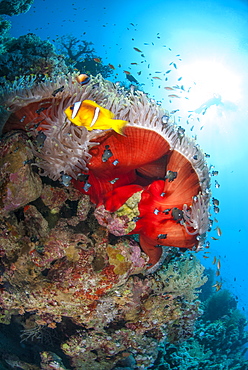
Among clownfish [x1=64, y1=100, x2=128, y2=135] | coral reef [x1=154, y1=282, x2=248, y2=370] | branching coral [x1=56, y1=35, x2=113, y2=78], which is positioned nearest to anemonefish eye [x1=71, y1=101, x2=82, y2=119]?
clownfish [x1=64, y1=100, x2=128, y2=135]

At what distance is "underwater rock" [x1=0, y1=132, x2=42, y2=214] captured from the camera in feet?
8.70

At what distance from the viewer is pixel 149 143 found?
2818mm

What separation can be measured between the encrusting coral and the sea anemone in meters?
0.01

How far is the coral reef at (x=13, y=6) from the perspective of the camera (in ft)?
36.1

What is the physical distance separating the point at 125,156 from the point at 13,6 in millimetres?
13482

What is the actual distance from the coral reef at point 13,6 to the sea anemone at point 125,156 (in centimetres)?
1238

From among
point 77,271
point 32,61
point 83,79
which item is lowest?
point 77,271

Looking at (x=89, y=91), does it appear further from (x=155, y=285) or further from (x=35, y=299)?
(x=155, y=285)

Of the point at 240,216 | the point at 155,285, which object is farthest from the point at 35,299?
the point at 240,216

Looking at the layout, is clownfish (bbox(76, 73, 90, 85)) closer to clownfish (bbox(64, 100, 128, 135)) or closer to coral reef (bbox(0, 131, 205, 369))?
clownfish (bbox(64, 100, 128, 135))

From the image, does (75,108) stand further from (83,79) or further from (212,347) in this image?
(212,347)

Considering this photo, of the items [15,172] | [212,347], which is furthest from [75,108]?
[212,347]

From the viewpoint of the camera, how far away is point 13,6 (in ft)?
36.5

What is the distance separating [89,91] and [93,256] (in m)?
2.42
